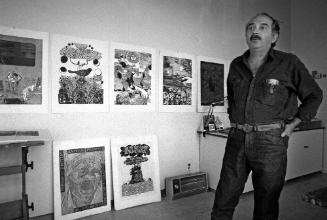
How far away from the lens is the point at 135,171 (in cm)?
249

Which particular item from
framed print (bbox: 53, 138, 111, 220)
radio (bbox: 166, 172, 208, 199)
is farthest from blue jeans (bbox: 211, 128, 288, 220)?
framed print (bbox: 53, 138, 111, 220)

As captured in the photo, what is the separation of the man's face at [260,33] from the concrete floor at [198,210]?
159 centimetres

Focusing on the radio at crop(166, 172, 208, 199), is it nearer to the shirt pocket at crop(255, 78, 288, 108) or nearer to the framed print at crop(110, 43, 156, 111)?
the framed print at crop(110, 43, 156, 111)

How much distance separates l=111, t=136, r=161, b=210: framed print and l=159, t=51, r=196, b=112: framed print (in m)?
0.49

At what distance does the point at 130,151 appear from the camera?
249 cm

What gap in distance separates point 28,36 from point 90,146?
3.72 ft

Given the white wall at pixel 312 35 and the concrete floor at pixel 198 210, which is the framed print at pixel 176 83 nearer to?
the concrete floor at pixel 198 210

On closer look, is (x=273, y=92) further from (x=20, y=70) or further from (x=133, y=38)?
(x=20, y=70)

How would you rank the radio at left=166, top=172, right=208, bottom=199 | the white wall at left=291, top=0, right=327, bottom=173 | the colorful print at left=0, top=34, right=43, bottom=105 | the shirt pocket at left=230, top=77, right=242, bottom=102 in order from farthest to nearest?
the white wall at left=291, top=0, right=327, bottom=173
the radio at left=166, top=172, right=208, bottom=199
the colorful print at left=0, top=34, right=43, bottom=105
the shirt pocket at left=230, top=77, right=242, bottom=102

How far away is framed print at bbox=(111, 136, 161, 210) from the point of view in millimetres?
2383

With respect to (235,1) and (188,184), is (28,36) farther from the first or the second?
(235,1)

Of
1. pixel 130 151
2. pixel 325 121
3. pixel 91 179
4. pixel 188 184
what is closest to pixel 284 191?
pixel 188 184

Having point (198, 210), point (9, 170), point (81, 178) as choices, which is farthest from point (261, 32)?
point (9, 170)

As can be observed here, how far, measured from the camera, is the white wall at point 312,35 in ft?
11.8
